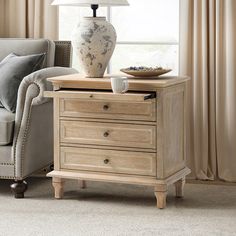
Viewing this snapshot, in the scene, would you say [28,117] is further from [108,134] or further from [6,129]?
[108,134]

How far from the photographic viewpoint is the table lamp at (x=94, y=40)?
3801 millimetres

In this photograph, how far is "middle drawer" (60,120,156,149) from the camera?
12.1 ft

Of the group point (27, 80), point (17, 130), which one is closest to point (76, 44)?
point (27, 80)

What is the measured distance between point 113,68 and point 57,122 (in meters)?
Answer: 0.95

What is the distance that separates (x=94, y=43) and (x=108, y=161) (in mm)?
649

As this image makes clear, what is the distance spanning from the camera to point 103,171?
12.4 ft

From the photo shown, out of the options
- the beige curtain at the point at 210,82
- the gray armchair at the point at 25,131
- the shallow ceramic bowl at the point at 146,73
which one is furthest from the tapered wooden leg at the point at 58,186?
the beige curtain at the point at 210,82

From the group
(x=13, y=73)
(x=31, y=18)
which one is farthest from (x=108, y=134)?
(x=31, y=18)

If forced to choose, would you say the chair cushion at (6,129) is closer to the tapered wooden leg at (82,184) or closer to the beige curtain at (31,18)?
the tapered wooden leg at (82,184)

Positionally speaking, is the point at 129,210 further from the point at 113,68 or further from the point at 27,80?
the point at 113,68

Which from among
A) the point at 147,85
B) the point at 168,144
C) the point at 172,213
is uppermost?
the point at 147,85

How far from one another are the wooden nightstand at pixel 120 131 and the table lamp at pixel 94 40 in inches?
4.1

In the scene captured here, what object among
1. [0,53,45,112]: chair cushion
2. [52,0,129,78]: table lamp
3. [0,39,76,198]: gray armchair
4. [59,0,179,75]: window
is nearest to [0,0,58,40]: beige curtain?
[59,0,179,75]: window

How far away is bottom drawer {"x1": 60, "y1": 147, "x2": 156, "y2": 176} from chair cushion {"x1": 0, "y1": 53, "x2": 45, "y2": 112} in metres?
0.47
